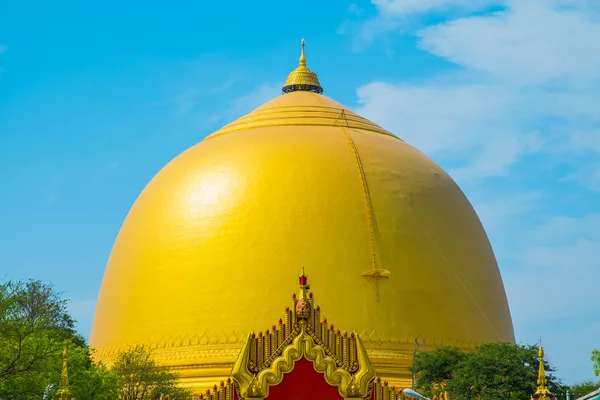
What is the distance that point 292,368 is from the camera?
26.8 meters

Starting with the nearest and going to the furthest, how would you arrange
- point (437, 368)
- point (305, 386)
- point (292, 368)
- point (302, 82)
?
point (292, 368), point (305, 386), point (437, 368), point (302, 82)

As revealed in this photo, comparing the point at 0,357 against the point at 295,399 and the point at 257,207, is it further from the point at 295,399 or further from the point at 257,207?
the point at 257,207

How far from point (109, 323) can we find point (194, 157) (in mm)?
6712

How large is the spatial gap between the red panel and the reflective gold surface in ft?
44.2

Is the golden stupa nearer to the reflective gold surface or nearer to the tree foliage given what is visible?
the reflective gold surface

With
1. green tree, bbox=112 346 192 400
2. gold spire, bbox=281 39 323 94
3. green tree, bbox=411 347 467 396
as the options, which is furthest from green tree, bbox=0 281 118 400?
gold spire, bbox=281 39 323 94

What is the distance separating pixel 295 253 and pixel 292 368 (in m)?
15.0

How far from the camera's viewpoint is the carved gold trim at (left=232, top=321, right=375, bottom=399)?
2645 centimetres

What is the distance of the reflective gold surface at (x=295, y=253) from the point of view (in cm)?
4109

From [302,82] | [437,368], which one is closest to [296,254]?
[437,368]

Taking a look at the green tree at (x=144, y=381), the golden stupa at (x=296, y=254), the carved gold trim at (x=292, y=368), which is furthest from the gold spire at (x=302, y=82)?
the carved gold trim at (x=292, y=368)

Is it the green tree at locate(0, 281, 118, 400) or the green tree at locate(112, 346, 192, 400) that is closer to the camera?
the green tree at locate(0, 281, 118, 400)

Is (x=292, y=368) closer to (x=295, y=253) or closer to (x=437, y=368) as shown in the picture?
(x=437, y=368)

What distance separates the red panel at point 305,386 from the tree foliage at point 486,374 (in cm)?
1079
